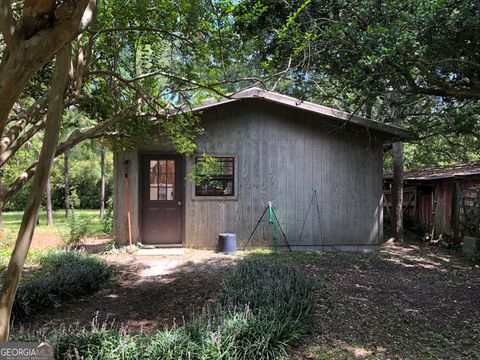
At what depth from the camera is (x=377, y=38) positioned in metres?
5.39

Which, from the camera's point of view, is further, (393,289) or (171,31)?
(393,289)

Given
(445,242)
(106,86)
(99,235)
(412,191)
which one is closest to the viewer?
(106,86)

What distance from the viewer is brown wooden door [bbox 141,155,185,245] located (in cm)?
827

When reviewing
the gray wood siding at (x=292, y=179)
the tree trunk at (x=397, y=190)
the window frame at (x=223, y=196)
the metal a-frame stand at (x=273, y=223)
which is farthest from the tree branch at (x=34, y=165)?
the tree trunk at (x=397, y=190)

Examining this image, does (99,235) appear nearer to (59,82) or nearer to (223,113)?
(223,113)

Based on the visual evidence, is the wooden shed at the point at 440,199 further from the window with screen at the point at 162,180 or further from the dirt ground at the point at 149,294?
the window with screen at the point at 162,180

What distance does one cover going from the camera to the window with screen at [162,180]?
832cm

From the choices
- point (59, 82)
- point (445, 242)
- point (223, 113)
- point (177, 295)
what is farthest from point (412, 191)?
point (59, 82)

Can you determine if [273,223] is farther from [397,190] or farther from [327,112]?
[397,190]

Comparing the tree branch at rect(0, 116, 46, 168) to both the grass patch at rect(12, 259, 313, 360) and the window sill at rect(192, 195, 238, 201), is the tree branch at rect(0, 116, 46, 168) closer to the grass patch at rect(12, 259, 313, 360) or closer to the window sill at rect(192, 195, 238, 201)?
the grass patch at rect(12, 259, 313, 360)

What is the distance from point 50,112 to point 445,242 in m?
9.97

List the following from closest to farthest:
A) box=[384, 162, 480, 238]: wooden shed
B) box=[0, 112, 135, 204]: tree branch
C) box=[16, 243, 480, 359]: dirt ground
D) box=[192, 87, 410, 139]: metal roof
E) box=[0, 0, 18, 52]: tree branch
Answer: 1. box=[0, 0, 18, 52]: tree branch
2. box=[0, 112, 135, 204]: tree branch
3. box=[16, 243, 480, 359]: dirt ground
4. box=[192, 87, 410, 139]: metal roof
5. box=[384, 162, 480, 238]: wooden shed

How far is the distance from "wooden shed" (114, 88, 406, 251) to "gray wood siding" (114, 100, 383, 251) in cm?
2

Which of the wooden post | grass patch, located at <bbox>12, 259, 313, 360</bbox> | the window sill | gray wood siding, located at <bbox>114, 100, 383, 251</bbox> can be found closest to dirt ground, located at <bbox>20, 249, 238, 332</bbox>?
grass patch, located at <bbox>12, 259, 313, 360</bbox>
